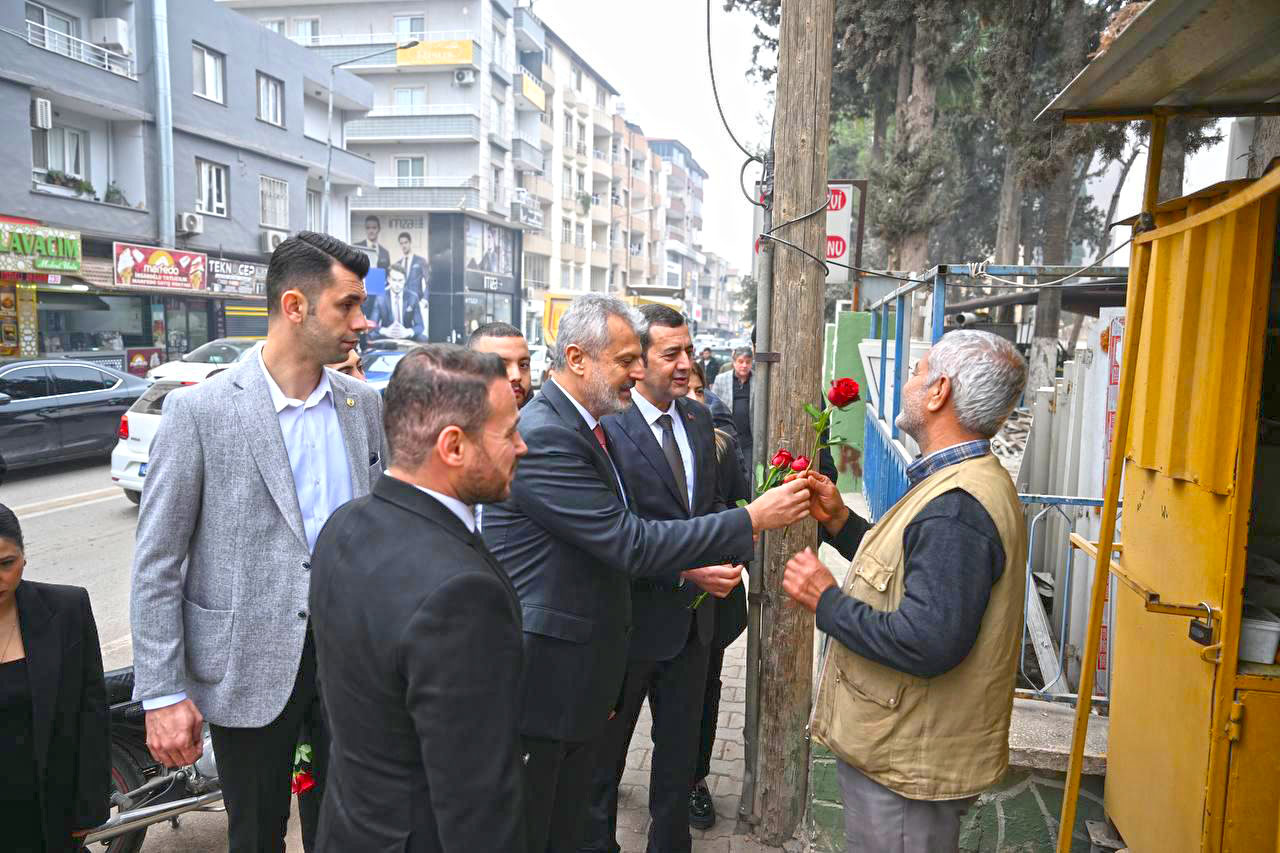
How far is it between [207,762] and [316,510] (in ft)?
5.07

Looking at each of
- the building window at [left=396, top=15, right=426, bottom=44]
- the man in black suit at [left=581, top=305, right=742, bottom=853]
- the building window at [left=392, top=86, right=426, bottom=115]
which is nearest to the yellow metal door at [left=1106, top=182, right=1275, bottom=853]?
the man in black suit at [left=581, top=305, right=742, bottom=853]

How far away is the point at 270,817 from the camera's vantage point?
8.45 feet

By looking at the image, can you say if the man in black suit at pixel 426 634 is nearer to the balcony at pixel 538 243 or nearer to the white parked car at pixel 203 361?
the white parked car at pixel 203 361

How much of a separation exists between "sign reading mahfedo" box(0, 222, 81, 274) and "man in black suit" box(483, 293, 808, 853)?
18.9 meters

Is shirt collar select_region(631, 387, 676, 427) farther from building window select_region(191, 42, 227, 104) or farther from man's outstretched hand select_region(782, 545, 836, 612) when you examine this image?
building window select_region(191, 42, 227, 104)

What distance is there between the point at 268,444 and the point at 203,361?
14.1 metres

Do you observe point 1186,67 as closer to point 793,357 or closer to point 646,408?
point 793,357

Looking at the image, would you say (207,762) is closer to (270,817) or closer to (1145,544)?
(270,817)

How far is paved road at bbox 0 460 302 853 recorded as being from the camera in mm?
3715

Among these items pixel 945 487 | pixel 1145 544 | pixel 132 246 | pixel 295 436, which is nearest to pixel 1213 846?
pixel 1145 544

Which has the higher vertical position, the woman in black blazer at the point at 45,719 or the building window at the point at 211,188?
the building window at the point at 211,188

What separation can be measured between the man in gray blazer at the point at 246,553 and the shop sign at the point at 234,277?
23612mm

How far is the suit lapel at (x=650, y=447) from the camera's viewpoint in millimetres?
3221

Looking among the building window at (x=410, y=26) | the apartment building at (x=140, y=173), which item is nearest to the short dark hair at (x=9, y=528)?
the apartment building at (x=140, y=173)
